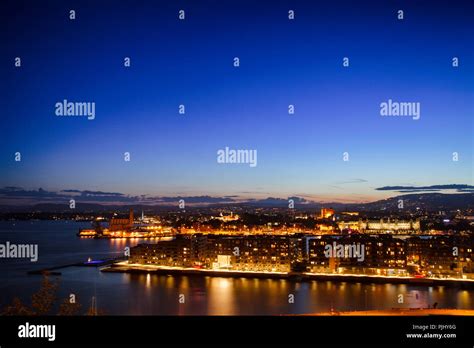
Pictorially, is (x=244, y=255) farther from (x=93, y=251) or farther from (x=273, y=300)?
(x=93, y=251)

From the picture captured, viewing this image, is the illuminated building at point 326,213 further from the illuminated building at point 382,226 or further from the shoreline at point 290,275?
the shoreline at point 290,275

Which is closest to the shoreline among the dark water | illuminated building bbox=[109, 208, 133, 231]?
the dark water

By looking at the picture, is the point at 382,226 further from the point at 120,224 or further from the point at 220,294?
the point at 220,294

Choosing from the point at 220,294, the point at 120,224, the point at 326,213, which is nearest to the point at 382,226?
the point at 326,213

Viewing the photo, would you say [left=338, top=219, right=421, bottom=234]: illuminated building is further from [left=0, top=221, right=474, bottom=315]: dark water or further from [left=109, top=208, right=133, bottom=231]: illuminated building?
[left=0, top=221, right=474, bottom=315]: dark water

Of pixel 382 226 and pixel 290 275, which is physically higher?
pixel 290 275

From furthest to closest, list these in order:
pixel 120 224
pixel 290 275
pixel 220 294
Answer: pixel 120 224 → pixel 290 275 → pixel 220 294
